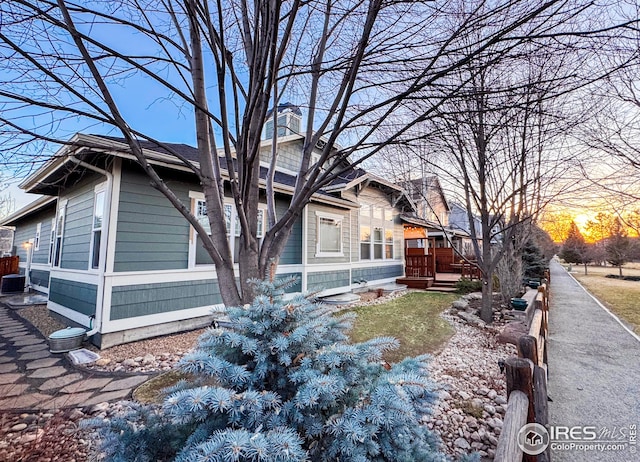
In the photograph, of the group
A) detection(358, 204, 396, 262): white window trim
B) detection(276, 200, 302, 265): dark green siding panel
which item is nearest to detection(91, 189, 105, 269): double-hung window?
detection(276, 200, 302, 265): dark green siding panel

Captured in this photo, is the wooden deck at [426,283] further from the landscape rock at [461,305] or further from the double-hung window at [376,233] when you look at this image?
the landscape rock at [461,305]

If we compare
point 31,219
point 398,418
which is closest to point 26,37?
point 398,418

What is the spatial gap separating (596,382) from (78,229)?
1001cm

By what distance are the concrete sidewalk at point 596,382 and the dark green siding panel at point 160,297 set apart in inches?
234

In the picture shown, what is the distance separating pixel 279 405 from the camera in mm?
1281

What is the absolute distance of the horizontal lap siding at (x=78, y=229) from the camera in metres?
5.98

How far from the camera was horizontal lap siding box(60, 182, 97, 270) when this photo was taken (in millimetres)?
5980

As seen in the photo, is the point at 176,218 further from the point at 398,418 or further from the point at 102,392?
the point at 398,418

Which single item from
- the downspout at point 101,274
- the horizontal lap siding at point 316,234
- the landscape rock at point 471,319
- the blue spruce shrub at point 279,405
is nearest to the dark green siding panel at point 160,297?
the downspout at point 101,274

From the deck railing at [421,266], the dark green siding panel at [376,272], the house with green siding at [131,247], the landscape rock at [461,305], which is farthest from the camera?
the deck railing at [421,266]

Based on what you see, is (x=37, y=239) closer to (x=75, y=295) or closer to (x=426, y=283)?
(x=75, y=295)

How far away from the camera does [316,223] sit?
9.02 m

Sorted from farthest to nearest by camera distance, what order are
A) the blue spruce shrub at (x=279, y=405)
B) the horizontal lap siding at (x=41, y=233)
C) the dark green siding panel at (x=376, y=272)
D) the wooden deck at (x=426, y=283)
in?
the wooden deck at (x=426, y=283) < the dark green siding panel at (x=376, y=272) < the horizontal lap siding at (x=41, y=233) < the blue spruce shrub at (x=279, y=405)

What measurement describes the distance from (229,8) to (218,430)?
147 inches
